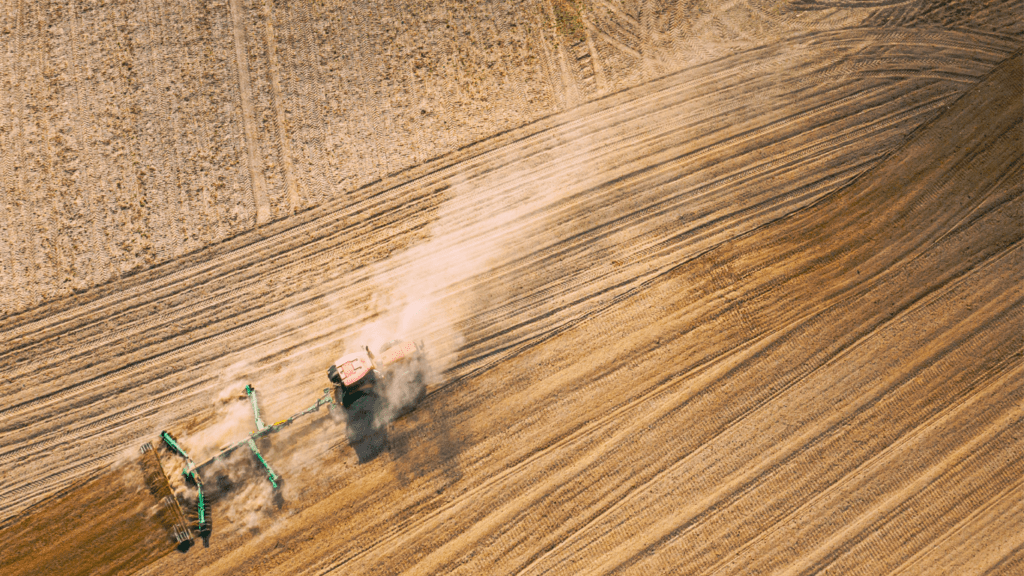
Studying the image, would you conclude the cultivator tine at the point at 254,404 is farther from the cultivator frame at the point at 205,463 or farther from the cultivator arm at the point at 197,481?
the cultivator arm at the point at 197,481

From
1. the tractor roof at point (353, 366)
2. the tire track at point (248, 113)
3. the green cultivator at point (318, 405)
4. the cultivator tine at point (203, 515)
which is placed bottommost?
the cultivator tine at point (203, 515)

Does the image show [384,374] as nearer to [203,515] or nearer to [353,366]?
[353,366]

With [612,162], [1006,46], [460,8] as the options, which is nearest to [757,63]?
[612,162]

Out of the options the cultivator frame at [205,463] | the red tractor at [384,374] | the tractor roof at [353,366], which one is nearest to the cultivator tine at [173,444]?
the cultivator frame at [205,463]

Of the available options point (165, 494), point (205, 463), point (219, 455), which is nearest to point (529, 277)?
point (219, 455)

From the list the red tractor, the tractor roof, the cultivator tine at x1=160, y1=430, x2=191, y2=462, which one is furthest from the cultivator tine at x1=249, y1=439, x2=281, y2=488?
the tractor roof

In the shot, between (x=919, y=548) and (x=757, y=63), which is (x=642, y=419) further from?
(x=757, y=63)
